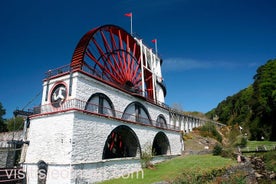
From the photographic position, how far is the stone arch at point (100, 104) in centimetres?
1459

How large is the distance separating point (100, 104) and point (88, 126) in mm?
3225

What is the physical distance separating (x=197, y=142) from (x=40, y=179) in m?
24.9

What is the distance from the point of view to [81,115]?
1215 centimetres

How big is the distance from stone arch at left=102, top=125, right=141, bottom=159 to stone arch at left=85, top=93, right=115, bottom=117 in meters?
1.74

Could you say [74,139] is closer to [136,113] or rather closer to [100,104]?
[100,104]

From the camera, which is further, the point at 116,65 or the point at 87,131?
the point at 116,65

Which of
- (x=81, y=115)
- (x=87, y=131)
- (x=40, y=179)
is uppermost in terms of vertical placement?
(x=81, y=115)

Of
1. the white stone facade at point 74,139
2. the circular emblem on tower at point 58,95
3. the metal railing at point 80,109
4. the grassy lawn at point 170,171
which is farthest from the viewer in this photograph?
the circular emblem on tower at point 58,95

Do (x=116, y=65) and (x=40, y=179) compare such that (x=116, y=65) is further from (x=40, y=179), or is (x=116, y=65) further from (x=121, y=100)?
(x=40, y=179)

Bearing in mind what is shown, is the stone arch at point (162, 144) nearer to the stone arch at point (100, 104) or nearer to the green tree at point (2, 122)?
the stone arch at point (100, 104)

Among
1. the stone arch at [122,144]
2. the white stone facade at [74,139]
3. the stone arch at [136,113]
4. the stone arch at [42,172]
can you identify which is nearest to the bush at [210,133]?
the stone arch at [136,113]

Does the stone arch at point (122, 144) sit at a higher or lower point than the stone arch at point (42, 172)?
higher

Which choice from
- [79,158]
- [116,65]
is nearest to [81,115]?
[79,158]

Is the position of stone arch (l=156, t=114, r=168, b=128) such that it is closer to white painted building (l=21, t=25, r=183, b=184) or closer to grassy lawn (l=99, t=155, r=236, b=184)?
white painted building (l=21, t=25, r=183, b=184)
